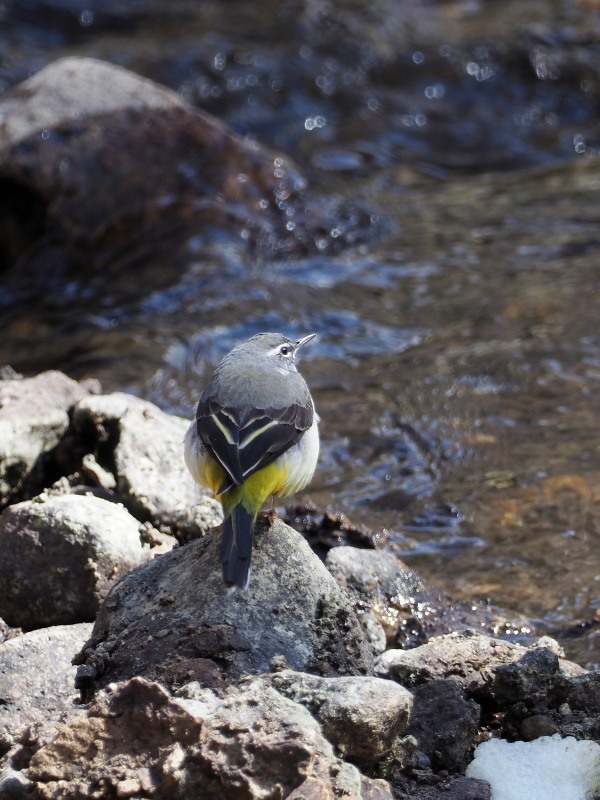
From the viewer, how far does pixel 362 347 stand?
9.81 meters

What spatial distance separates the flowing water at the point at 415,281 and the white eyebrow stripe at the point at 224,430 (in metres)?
2.19

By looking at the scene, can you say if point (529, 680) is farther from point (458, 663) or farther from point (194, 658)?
point (194, 658)

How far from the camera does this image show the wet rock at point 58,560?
4875mm

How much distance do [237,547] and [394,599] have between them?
1.92 metres

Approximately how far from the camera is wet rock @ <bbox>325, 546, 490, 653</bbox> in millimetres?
5609

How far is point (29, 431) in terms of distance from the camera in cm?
591

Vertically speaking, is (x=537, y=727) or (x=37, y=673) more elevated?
(x=537, y=727)

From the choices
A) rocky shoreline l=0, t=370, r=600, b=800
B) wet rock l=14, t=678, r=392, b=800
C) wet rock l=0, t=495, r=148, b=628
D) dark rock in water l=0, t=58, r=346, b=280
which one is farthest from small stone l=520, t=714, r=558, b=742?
dark rock in water l=0, t=58, r=346, b=280

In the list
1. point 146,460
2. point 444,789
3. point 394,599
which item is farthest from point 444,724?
point 146,460

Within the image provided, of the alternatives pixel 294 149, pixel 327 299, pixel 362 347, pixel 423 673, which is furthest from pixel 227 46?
pixel 423 673

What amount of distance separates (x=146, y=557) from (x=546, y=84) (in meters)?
13.4

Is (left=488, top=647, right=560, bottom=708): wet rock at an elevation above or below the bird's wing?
below

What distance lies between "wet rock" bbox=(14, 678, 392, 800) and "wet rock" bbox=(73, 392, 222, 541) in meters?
2.17

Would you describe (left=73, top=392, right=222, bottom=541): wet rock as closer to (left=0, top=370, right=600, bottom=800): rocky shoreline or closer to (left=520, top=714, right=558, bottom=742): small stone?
(left=0, top=370, right=600, bottom=800): rocky shoreline
